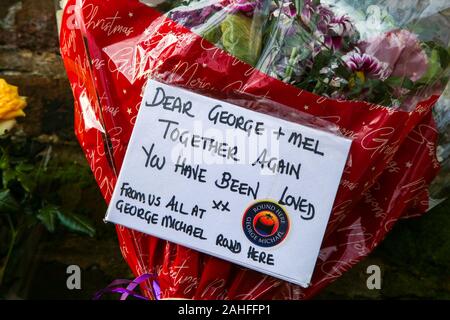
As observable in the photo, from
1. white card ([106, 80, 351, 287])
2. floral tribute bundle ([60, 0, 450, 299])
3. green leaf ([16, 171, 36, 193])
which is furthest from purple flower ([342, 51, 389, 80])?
green leaf ([16, 171, 36, 193])

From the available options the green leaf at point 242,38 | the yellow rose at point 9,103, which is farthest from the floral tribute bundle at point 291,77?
the yellow rose at point 9,103

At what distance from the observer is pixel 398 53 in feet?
3.87

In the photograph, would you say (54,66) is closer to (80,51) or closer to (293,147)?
(80,51)

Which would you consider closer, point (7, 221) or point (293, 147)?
point (293, 147)

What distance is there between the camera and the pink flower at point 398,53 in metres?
1.18

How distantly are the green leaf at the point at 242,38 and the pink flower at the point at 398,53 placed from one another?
7.3 inches

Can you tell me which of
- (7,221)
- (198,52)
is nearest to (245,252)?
(198,52)

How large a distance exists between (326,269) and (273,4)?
51 cm

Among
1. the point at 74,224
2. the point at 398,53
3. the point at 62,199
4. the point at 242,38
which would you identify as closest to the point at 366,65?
the point at 398,53

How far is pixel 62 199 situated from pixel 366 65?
1036 millimetres

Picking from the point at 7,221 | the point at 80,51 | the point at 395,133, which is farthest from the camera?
the point at 7,221

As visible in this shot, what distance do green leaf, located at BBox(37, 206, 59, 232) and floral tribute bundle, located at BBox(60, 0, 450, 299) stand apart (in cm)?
39

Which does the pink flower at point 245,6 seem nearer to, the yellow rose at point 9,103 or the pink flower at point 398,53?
the pink flower at point 398,53

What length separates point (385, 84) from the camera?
1171mm
